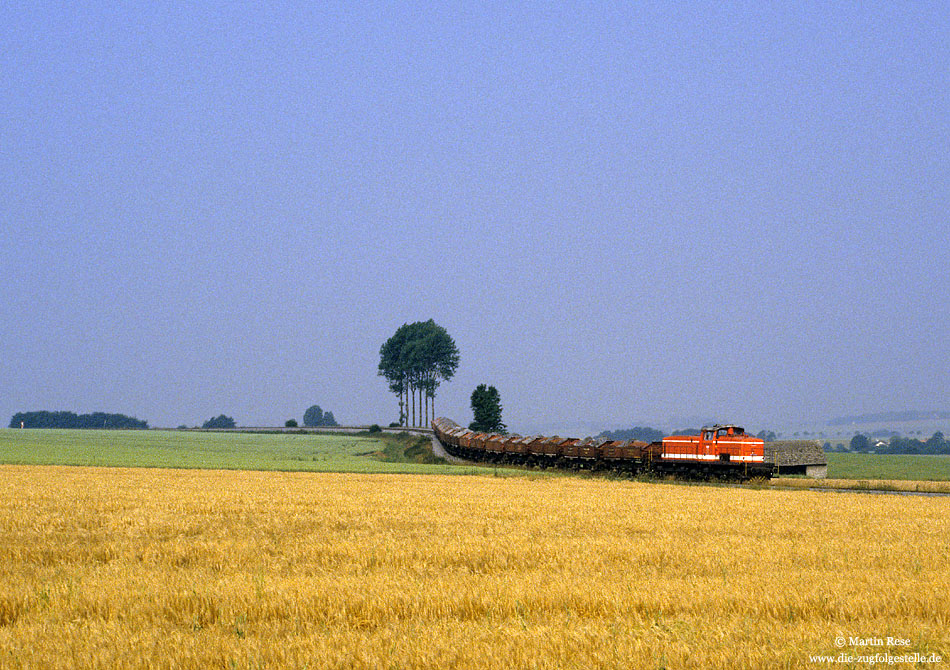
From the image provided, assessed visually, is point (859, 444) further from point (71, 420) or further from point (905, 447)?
point (71, 420)

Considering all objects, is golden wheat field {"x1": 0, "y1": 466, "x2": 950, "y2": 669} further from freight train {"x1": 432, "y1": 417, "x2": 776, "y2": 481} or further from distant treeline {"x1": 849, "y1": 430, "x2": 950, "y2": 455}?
distant treeline {"x1": 849, "y1": 430, "x2": 950, "y2": 455}

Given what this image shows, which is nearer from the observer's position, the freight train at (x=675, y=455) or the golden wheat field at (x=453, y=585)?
the golden wheat field at (x=453, y=585)

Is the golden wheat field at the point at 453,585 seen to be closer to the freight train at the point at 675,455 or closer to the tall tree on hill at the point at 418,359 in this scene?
the freight train at the point at 675,455

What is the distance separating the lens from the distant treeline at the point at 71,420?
171375mm

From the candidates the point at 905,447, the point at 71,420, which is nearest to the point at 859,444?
the point at 905,447

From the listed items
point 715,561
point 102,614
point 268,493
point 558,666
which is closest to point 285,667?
point 558,666

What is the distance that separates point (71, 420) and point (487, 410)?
106547 millimetres

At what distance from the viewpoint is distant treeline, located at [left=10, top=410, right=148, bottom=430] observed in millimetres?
171375

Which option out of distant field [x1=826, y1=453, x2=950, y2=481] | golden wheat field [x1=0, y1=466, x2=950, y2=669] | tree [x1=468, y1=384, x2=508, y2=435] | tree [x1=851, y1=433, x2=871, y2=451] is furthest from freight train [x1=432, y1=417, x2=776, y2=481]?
tree [x1=851, y1=433, x2=871, y2=451]

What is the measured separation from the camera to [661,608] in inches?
392

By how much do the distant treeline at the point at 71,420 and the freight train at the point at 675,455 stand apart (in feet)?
441

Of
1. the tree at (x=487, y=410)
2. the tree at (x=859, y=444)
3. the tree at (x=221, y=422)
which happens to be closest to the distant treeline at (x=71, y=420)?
the tree at (x=221, y=422)

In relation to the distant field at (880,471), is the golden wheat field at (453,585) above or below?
above

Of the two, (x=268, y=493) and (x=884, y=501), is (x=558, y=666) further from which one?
(x=884, y=501)
